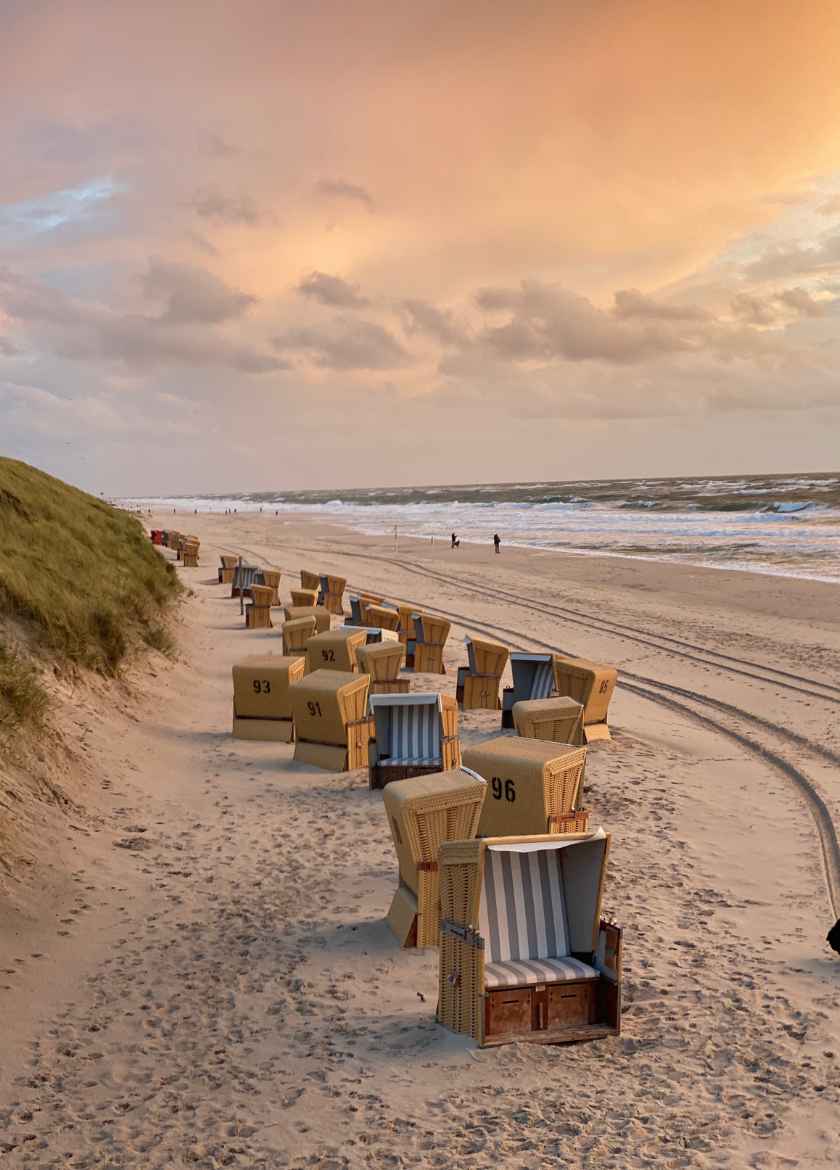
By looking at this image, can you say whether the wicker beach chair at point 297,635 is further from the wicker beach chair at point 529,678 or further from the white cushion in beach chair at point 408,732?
the white cushion in beach chair at point 408,732

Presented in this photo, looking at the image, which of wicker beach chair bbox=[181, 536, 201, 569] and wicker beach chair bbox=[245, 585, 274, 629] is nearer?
wicker beach chair bbox=[245, 585, 274, 629]

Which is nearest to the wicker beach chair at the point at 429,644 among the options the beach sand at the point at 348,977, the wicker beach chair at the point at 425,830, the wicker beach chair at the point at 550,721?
the beach sand at the point at 348,977

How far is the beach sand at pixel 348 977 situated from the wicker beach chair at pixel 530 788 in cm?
87

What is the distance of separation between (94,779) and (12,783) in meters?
1.83

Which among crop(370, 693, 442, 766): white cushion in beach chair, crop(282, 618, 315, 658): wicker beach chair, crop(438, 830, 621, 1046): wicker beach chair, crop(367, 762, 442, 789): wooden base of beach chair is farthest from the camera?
crop(282, 618, 315, 658): wicker beach chair

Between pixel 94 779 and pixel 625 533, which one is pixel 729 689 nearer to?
pixel 94 779

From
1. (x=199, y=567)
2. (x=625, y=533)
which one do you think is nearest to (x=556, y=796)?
(x=199, y=567)

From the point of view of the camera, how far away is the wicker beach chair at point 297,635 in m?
19.3

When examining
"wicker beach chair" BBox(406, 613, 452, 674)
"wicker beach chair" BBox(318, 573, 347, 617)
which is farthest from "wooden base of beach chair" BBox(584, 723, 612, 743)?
"wicker beach chair" BBox(318, 573, 347, 617)

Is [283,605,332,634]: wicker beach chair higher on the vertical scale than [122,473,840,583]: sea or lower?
lower

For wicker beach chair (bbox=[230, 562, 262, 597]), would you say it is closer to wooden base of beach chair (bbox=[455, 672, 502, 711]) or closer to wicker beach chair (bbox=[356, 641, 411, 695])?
wooden base of beach chair (bbox=[455, 672, 502, 711])

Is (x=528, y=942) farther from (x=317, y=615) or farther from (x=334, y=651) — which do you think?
(x=317, y=615)

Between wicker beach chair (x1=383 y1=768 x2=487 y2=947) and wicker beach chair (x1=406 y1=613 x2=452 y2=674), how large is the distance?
1176 centimetres

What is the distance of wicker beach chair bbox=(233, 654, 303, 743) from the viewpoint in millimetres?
14914
